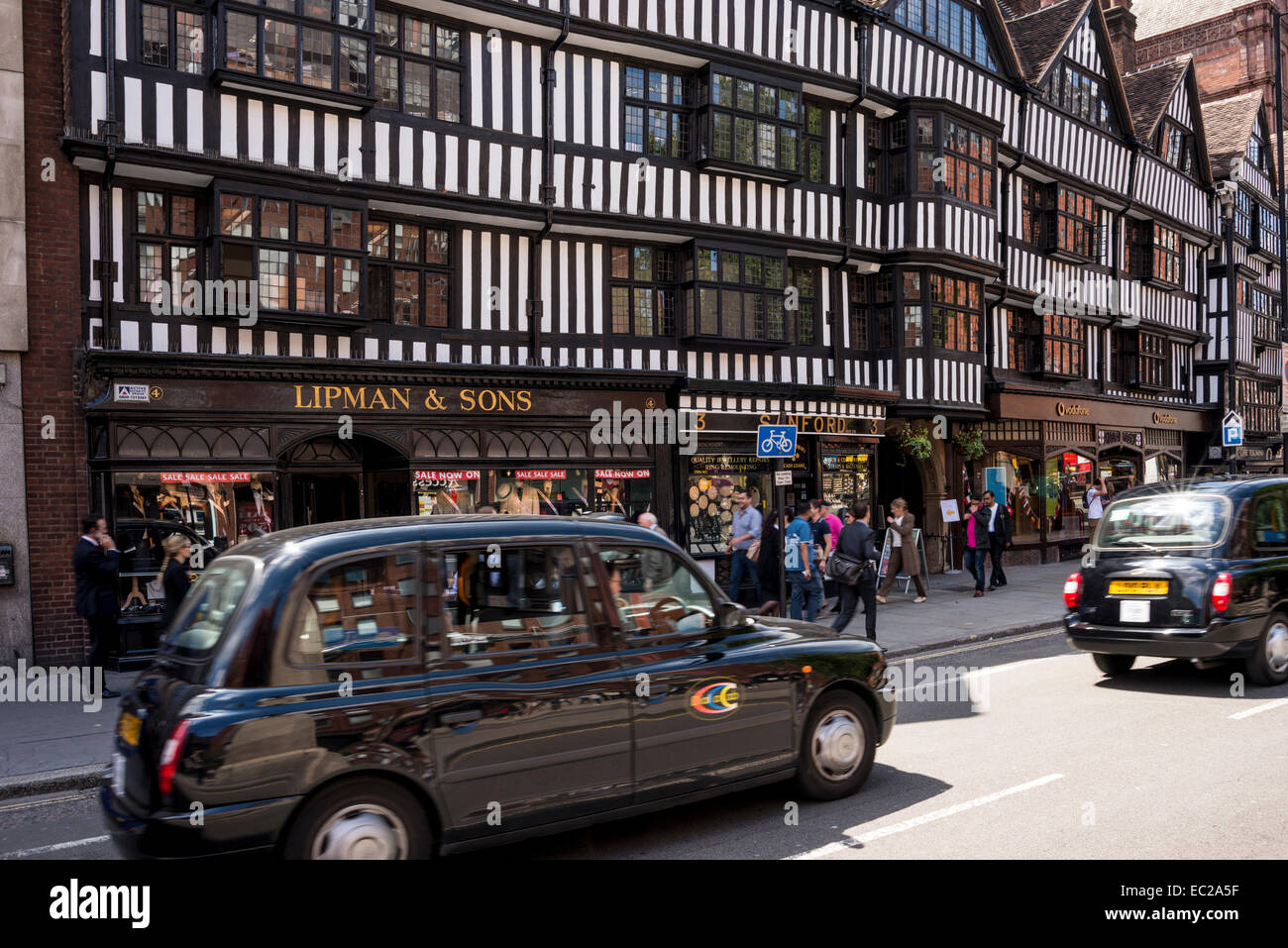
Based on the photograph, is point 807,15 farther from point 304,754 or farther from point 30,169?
point 304,754

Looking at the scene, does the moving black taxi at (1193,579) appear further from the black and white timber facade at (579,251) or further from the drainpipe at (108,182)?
the drainpipe at (108,182)

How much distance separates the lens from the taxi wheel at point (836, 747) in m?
5.71

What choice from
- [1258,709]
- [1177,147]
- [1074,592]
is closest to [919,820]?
[1258,709]

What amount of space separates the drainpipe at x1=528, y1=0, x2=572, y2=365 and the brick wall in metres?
6.24

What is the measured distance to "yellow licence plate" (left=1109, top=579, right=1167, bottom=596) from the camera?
8750mm

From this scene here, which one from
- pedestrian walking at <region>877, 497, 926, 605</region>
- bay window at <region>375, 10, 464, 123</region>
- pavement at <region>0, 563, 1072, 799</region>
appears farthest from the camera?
pedestrian walking at <region>877, 497, 926, 605</region>

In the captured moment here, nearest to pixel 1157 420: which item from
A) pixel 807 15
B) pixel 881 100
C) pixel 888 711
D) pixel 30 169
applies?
pixel 881 100

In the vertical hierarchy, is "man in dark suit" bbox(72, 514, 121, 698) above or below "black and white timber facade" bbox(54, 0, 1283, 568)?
below

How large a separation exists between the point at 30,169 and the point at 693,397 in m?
10.1

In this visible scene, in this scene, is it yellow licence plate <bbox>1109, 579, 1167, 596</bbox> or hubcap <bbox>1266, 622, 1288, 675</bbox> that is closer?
yellow licence plate <bbox>1109, 579, 1167, 596</bbox>

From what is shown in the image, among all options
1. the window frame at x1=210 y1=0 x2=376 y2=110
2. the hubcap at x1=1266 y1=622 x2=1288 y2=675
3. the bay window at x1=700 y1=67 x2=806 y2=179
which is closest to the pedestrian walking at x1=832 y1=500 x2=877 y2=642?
the hubcap at x1=1266 y1=622 x2=1288 y2=675

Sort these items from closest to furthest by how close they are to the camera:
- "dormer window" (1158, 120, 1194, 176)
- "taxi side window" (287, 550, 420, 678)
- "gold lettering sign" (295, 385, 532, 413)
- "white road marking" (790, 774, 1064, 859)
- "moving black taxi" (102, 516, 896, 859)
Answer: "moving black taxi" (102, 516, 896, 859) → "taxi side window" (287, 550, 420, 678) → "white road marking" (790, 774, 1064, 859) → "gold lettering sign" (295, 385, 532, 413) → "dormer window" (1158, 120, 1194, 176)

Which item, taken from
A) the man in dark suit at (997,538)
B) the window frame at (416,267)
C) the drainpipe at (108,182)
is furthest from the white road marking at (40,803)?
the man in dark suit at (997,538)

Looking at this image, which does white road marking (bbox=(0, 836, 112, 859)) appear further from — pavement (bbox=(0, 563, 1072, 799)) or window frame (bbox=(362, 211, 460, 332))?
window frame (bbox=(362, 211, 460, 332))
